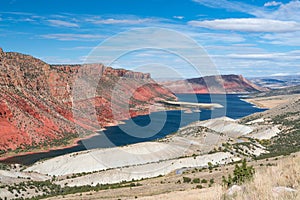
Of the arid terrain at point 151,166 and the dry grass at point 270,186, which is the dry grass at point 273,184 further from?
the arid terrain at point 151,166

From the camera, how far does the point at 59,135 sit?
8625 centimetres

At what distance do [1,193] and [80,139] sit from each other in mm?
56712

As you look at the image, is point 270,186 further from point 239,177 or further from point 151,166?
point 151,166

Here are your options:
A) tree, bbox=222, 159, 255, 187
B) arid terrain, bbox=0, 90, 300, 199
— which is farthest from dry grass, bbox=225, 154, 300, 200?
arid terrain, bbox=0, 90, 300, 199

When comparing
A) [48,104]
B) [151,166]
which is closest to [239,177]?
[151,166]

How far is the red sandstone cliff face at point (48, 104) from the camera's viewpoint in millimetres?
77750

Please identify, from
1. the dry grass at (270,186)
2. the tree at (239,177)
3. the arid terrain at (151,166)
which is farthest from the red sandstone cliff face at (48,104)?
the dry grass at (270,186)

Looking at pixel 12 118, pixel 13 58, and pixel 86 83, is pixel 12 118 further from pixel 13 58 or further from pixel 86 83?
pixel 86 83

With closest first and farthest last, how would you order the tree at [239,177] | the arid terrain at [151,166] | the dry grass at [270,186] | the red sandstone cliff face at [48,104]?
the dry grass at [270,186], the tree at [239,177], the arid terrain at [151,166], the red sandstone cliff face at [48,104]

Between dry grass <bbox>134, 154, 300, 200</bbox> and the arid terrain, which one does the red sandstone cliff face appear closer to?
the arid terrain

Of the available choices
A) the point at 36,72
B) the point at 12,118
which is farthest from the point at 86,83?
the point at 12,118

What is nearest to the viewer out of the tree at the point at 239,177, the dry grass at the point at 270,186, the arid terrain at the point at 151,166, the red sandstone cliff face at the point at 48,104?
the dry grass at the point at 270,186

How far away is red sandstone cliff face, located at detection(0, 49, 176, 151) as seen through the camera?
77750 mm

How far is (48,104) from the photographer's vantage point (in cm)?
9625
